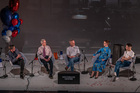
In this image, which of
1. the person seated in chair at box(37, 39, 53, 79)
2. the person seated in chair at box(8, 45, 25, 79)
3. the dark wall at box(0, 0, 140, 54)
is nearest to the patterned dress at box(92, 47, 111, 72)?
the person seated in chair at box(37, 39, 53, 79)

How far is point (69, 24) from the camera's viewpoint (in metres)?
9.67

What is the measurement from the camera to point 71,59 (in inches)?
255

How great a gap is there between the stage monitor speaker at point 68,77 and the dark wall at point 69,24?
446 cm

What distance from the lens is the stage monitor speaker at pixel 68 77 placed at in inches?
211

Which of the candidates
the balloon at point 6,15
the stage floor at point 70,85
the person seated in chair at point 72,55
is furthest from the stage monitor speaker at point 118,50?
the balloon at point 6,15

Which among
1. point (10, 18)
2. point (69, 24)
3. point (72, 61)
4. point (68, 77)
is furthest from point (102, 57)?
point (69, 24)

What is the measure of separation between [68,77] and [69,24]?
4.63 m

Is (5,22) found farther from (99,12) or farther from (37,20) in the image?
(99,12)

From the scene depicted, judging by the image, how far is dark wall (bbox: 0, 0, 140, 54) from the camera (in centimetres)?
956

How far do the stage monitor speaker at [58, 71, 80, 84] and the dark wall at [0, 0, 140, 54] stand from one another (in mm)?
4460

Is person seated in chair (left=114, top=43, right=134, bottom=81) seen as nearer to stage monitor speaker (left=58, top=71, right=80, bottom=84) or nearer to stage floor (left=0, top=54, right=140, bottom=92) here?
stage floor (left=0, top=54, right=140, bottom=92)

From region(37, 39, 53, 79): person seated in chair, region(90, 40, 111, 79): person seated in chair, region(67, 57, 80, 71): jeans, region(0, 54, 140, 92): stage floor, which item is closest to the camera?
region(0, 54, 140, 92): stage floor

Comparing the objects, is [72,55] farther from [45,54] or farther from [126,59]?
[126,59]

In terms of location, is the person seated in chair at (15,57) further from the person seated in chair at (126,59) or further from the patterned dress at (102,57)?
the person seated in chair at (126,59)
